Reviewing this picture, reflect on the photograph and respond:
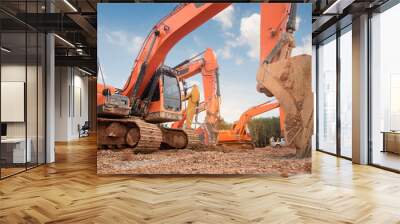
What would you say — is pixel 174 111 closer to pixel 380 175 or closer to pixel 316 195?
pixel 316 195

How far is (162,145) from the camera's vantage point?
601 cm

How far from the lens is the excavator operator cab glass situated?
604cm

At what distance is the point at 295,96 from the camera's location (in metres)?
5.99

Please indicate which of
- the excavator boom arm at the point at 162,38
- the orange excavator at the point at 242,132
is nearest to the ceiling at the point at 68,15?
the excavator boom arm at the point at 162,38

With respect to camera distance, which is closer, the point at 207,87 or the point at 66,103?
the point at 207,87

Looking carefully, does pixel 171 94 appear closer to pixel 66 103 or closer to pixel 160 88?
pixel 160 88

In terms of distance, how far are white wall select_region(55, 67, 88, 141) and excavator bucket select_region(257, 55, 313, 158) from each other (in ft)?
34.7

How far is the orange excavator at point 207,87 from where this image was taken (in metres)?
6.04

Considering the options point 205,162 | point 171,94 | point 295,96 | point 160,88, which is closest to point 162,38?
point 160,88

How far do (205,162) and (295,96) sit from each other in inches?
70.9

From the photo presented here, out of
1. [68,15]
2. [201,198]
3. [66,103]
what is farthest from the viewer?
[66,103]

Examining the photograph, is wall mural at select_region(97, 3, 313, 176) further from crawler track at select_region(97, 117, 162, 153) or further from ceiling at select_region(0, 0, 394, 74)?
ceiling at select_region(0, 0, 394, 74)

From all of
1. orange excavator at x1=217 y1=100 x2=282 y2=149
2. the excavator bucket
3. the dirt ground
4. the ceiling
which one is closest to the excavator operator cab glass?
the dirt ground

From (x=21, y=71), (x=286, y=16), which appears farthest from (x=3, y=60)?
(x=286, y=16)
